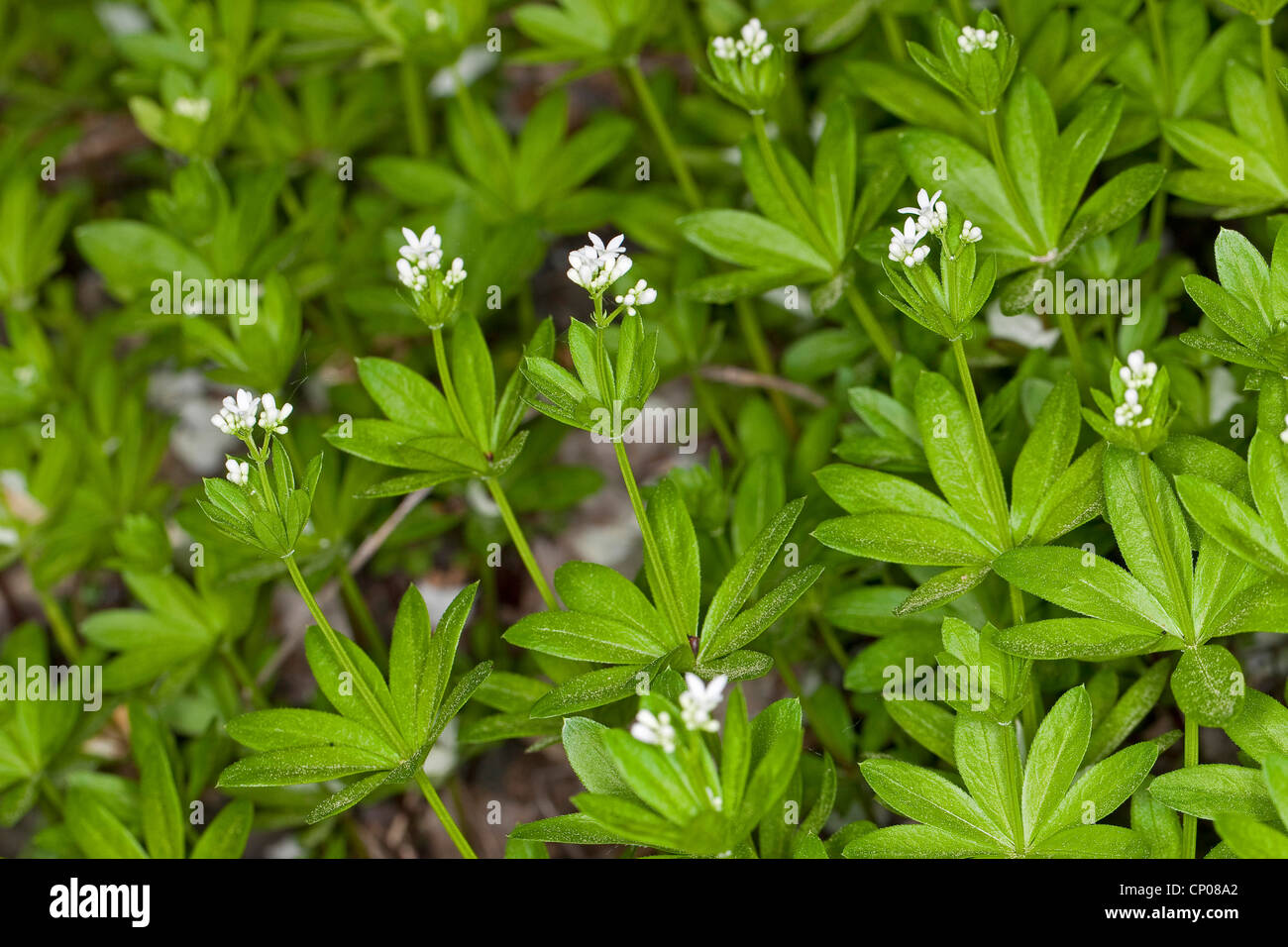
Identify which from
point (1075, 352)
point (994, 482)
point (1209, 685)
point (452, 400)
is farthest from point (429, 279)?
point (1209, 685)

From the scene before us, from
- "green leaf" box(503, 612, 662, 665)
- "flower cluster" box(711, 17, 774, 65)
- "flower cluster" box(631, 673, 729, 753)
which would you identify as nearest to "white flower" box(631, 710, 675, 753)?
"flower cluster" box(631, 673, 729, 753)

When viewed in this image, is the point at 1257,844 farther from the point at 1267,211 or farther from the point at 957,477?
the point at 1267,211

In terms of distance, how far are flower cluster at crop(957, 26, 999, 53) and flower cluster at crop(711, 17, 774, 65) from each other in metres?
0.35

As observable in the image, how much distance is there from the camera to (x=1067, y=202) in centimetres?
202

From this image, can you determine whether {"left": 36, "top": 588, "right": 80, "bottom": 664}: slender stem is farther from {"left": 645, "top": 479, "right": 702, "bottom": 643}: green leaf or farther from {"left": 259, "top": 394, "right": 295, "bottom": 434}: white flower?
{"left": 645, "top": 479, "right": 702, "bottom": 643}: green leaf

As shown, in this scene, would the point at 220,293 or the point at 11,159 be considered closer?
the point at 220,293

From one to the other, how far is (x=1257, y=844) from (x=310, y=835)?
1882mm

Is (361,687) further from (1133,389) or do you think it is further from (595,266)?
(1133,389)

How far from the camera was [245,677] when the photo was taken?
2.42 meters

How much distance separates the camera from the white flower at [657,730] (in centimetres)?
145

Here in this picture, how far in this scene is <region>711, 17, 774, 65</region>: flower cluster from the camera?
196cm

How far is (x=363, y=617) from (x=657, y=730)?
1164 mm

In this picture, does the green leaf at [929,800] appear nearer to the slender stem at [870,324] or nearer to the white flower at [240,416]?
the slender stem at [870,324]
